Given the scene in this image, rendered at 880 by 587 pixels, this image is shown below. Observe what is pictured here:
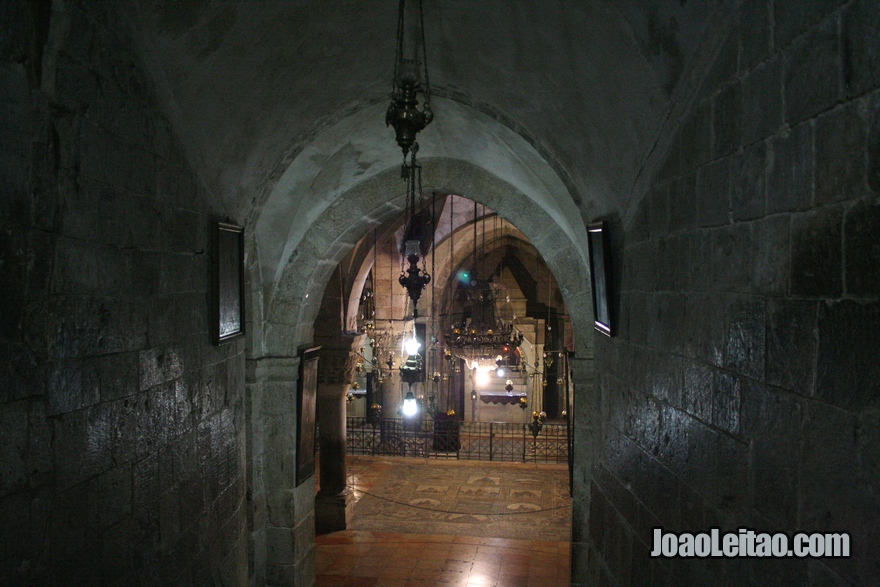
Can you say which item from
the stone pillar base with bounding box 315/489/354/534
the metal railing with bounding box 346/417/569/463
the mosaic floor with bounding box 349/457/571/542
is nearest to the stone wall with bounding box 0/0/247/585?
the stone pillar base with bounding box 315/489/354/534

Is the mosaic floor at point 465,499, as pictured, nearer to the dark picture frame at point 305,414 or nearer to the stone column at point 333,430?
the stone column at point 333,430

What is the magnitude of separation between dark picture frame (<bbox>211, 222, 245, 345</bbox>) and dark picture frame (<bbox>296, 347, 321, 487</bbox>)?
2.56 m

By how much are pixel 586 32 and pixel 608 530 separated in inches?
117

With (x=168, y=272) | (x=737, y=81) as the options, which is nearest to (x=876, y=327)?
(x=737, y=81)

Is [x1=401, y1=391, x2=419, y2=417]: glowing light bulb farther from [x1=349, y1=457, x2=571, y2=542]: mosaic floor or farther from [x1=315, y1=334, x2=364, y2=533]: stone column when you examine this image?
[x1=349, y1=457, x2=571, y2=542]: mosaic floor

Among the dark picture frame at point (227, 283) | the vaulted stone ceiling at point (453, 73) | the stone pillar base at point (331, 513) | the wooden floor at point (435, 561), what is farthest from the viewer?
the stone pillar base at point (331, 513)

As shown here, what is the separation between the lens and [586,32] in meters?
3.43

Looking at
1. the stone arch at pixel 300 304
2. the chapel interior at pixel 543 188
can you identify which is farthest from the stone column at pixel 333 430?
the chapel interior at pixel 543 188

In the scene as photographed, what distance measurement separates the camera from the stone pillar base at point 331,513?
981 cm

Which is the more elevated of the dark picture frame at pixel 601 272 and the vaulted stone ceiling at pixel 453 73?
the vaulted stone ceiling at pixel 453 73

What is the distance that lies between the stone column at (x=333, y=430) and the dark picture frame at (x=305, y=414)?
A: 7.85 feet

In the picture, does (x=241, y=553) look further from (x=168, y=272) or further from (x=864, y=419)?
(x=864, y=419)

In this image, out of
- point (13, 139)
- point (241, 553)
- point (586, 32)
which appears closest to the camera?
point (13, 139)

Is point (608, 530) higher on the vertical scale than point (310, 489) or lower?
higher
